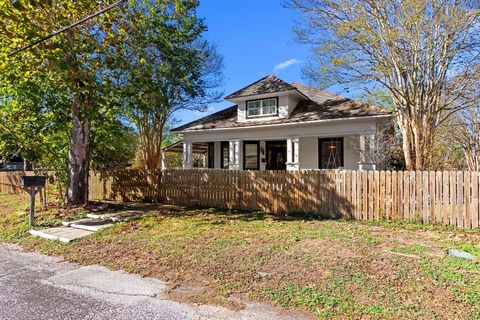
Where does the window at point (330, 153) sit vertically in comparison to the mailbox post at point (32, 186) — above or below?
above

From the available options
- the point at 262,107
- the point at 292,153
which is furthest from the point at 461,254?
the point at 262,107

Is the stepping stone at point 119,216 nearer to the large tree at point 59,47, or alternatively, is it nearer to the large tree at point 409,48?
the large tree at point 59,47

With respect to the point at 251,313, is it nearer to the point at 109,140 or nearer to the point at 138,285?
the point at 138,285

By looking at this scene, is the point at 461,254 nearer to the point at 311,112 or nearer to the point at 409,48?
the point at 409,48

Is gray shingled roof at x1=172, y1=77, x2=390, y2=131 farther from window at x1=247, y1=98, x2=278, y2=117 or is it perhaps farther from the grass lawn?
the grass lawn

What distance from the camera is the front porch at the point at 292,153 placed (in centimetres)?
1535

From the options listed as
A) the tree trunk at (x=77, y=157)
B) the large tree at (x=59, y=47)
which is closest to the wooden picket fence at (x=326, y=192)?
the tree trunk at (x=77, y=157)

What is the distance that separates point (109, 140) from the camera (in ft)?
43.7

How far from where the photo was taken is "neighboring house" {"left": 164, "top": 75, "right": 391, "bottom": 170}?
14141 millimetres

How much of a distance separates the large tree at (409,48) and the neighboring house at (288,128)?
2738 mm

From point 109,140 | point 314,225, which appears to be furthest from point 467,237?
point 109,140

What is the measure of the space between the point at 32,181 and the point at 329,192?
7991mm

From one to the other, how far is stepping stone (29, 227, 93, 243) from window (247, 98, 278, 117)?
11100 millimetres

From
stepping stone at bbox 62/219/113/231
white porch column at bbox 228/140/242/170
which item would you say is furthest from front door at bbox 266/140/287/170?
stepping stone at bbox 62/219/113/231
